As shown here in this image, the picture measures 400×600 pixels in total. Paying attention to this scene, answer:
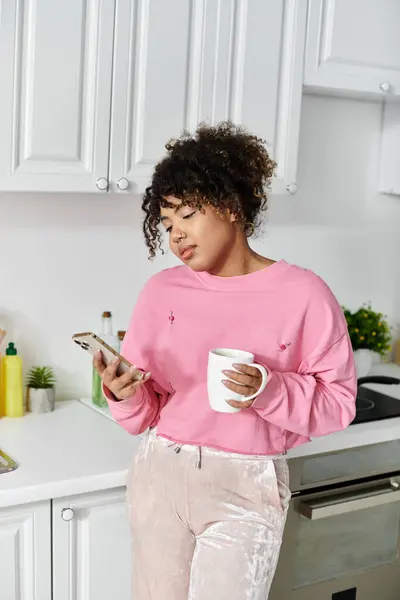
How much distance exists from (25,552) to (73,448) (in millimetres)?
281

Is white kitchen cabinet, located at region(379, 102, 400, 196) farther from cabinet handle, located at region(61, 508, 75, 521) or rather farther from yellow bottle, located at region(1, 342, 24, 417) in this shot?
cabinet handle, located at region(61, 508, 75, 521)

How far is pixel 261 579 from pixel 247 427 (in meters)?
0.28

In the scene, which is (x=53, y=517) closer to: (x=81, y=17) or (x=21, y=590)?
(x=21, y=590)

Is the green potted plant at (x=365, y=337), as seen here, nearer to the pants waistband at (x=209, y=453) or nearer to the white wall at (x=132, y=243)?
the white wall at (x=132, y=243)

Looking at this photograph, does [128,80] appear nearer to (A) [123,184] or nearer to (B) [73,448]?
(A) [123,184]

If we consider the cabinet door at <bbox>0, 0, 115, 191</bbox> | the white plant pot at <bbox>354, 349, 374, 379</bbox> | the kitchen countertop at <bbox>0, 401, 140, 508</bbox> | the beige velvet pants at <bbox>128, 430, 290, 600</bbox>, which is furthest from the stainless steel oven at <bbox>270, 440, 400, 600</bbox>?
the cabinet door at <bbox>0, 0, 115, 191</bbox>

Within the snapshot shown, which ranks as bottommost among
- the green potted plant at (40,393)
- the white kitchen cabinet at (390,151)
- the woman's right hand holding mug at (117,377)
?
the green potted plant at (40,393)

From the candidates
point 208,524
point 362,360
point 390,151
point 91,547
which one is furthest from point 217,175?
point 390,151

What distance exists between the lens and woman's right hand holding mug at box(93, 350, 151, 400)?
4.85 feet

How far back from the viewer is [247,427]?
156 cm

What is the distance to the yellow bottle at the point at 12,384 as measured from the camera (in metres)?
2.21

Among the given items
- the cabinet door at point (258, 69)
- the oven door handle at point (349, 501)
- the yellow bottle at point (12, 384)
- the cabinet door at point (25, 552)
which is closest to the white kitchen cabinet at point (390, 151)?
the cabinet door at point (258, 69)

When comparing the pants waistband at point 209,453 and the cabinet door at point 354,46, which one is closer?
the pants waistband at point 209,453

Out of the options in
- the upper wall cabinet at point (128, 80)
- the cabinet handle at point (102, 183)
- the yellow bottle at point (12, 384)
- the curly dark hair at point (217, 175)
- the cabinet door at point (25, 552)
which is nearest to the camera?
the curly dark hair at point (217, 175)
